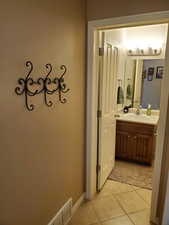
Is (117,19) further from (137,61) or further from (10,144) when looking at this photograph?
(137,61)

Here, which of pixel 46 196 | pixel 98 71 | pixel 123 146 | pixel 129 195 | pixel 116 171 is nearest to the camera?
pixel 46 196

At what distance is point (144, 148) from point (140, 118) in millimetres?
536

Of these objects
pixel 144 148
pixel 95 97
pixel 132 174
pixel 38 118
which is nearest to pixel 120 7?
pixel 95 97

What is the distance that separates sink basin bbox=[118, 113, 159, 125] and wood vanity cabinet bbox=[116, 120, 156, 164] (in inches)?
2.7

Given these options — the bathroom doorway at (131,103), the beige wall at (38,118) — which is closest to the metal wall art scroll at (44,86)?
the beige wall at (38,118)

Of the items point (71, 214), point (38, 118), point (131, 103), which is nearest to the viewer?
point (38, 118)

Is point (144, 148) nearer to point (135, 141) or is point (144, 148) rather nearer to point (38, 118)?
point (135, 141)

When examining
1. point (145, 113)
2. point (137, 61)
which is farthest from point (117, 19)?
point (145, 113)

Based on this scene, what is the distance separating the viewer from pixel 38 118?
4.30ft

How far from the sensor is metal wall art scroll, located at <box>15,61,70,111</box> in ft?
3.79

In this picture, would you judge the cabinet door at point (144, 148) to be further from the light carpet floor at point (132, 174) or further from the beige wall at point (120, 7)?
the beige wall at point (120, 7)

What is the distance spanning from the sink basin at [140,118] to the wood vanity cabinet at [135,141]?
0.23 ft

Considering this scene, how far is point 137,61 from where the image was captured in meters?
3.34

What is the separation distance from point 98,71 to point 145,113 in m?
1.77
